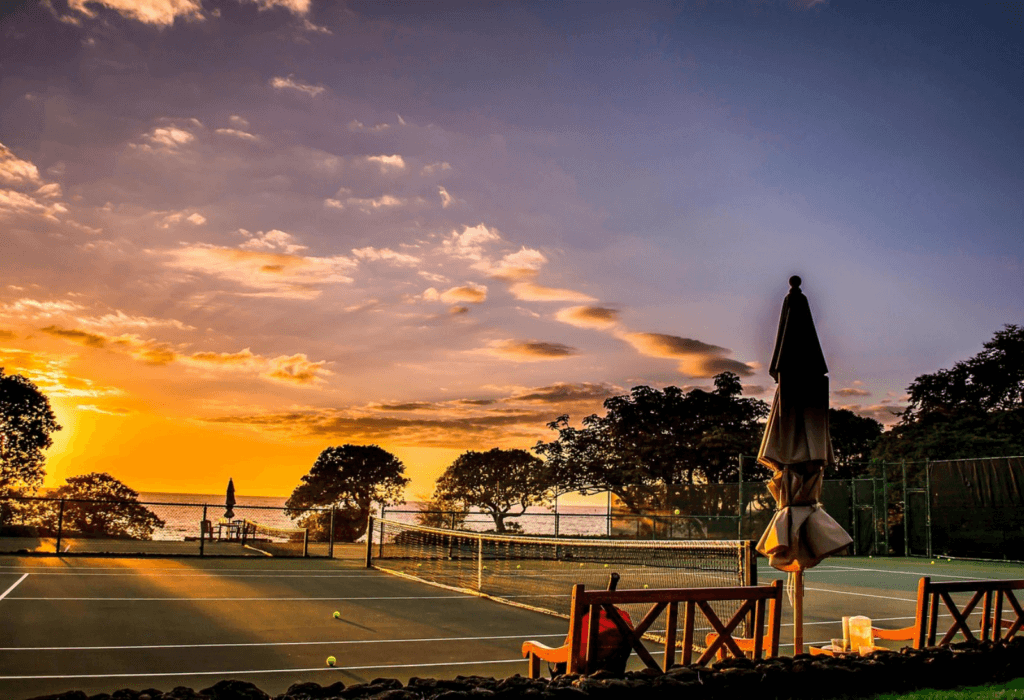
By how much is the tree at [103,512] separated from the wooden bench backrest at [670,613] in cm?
2264

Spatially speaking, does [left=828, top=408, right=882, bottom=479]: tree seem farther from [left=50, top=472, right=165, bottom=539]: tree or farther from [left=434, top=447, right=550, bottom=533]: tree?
[left=50, top=472, right=165, bottom=539]: tree

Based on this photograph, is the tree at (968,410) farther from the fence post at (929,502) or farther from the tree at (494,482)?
the tree at (494,482)

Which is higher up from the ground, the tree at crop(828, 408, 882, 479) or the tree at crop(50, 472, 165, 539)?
the tree at crop(828, 408, 882, 479)

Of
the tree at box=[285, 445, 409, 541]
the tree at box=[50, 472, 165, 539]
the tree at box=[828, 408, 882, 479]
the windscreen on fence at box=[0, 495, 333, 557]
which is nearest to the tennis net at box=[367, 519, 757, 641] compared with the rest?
the windscreen on fence at box=[0, 495, 333, 557]

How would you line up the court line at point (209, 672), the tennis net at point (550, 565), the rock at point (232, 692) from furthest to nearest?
the tennis net at point (550, 565)
the court line at point (209, 672)
the rock at point (232, 692)

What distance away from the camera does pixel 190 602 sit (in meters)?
12.6

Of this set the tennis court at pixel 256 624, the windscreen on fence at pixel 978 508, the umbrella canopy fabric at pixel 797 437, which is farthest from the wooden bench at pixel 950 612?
the windscreen on fence at pixel 978 508

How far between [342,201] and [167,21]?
5.51 metres

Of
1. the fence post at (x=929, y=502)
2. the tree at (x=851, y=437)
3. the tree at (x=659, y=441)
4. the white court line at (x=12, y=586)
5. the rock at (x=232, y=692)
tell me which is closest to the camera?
the rock at (x=232, y=692)

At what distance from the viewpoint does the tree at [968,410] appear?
3575cm

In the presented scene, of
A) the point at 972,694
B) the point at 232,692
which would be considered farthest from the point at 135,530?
the point at 972,694

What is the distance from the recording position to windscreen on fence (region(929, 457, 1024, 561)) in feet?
81.7

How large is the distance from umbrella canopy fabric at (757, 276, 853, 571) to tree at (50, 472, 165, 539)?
22573 millimetres

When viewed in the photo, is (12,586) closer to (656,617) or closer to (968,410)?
(656,617)
